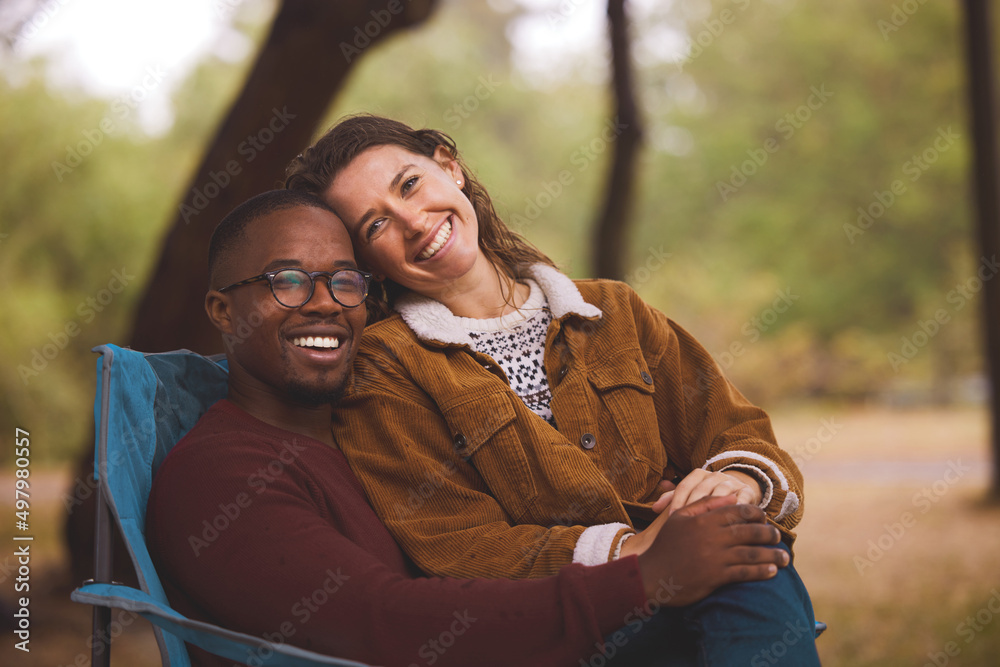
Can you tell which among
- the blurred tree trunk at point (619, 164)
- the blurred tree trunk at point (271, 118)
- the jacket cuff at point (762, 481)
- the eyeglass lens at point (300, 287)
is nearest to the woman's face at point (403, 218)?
the eyeglass lens at point (300, 287)

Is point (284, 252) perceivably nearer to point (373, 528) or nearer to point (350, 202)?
point (350, 202)

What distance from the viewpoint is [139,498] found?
1.79m

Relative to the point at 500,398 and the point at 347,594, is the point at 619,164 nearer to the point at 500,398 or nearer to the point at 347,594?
the point at 500,398

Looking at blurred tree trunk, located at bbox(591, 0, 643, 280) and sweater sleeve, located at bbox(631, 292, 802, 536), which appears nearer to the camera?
sweater sleeve, located at bbox(631, 292, 802, 536)

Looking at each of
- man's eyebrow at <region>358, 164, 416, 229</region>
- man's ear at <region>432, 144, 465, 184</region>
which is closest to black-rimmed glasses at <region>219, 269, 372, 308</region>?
man's eyebrow at <region>358, 164, 416, 229</region>

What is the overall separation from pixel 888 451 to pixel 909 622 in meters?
7.58

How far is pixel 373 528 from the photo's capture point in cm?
186

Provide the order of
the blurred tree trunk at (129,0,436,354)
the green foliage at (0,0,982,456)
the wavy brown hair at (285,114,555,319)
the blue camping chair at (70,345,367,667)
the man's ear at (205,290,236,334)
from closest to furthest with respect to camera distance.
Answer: the blue camping chair at (70,345,367,667), the man's ear at (205,290,236,334), the wavy brown hair at (285,114,555,319), the blurred tree trunk at (129,0,436,354), the green foliage at (0,0,982,456)

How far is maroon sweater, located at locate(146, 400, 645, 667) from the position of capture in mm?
1522

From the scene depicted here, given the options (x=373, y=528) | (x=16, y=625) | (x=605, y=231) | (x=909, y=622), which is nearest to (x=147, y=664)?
(x=16, y=625)

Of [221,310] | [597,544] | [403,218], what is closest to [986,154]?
[403,218]

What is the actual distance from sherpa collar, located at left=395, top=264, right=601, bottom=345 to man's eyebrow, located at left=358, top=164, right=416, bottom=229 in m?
0.25

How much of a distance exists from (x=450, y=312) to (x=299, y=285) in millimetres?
468

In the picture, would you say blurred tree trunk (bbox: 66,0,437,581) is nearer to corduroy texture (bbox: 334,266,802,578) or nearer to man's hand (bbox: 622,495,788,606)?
corduroy texture (bbox: 334,266,802,578)
